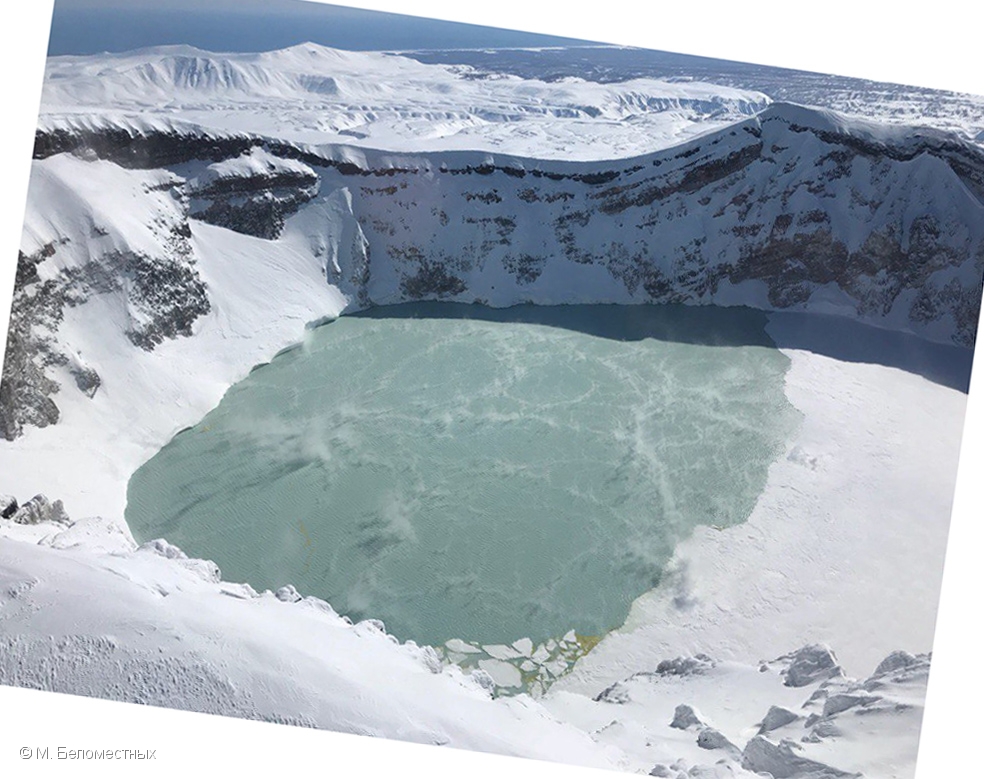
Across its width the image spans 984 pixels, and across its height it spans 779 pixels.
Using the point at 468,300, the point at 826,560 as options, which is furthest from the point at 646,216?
the point at 826,560

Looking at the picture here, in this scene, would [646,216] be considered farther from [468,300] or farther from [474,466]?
[474,466]

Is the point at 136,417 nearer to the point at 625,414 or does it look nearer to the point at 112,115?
the point at 112,115

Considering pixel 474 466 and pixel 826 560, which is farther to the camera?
pixel 474 466

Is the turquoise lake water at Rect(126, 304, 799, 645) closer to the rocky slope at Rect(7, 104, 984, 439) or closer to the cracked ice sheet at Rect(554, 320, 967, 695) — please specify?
the cracked ice sheet at Rect(554, 320, 967, 695)

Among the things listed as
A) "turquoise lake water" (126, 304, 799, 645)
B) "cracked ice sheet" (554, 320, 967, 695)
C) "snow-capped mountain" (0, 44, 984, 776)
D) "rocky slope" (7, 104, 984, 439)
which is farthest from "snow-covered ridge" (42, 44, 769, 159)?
"cracked ice sheet" (554, 320, 967, 695)

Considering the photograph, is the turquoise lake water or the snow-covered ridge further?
the snow-covered ridge

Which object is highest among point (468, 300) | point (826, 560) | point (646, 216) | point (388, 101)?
point (388, 101)

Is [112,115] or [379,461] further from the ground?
[112,115]

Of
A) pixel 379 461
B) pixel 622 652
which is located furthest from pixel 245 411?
pixel 622 652
